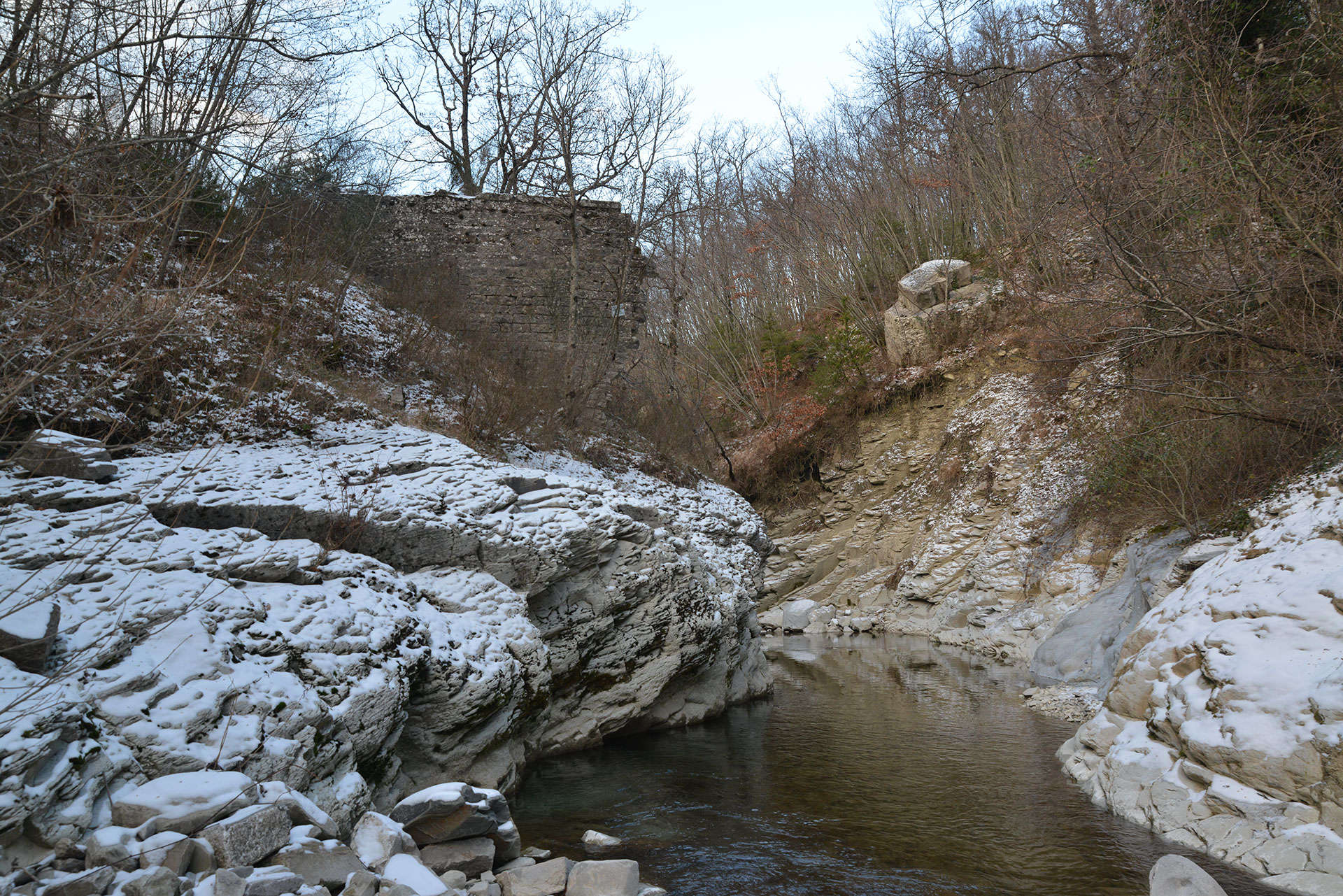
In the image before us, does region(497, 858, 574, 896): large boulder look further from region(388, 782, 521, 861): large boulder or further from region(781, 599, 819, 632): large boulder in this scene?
region(781, 599, 819, 632): large boulder

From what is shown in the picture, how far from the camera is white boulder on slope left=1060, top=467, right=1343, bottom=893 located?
4820 millimetres

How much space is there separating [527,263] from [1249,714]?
41.7ft

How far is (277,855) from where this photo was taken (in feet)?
12.4

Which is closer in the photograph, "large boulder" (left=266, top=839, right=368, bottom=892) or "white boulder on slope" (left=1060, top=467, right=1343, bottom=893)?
"large boulder" (left=266, top=839, right=368, bottom=892)

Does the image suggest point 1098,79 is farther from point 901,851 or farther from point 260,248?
point 260,248

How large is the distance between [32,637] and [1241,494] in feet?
36.6

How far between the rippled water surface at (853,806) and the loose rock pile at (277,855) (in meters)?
0.96

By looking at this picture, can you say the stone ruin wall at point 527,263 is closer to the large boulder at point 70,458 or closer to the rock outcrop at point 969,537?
the rock outcrop at point 969,537

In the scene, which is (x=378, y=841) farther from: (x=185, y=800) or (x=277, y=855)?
(x=185, y=800)

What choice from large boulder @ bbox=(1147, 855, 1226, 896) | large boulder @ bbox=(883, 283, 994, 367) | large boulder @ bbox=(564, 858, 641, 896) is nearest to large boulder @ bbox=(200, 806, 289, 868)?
large boulder @ bbox=(564, 858, 641, 896)

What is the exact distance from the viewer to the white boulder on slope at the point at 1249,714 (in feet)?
15.8

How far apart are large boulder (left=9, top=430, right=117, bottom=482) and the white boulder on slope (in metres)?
8.17

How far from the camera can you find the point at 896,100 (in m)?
10.4

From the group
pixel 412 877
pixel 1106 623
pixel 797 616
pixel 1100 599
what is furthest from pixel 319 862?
pixel 797 616
